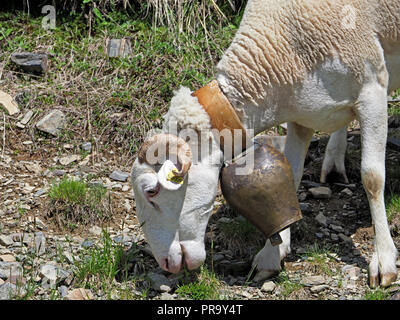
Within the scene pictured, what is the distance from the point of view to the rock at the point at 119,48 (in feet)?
26.6

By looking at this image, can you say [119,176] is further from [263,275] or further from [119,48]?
[263,275]

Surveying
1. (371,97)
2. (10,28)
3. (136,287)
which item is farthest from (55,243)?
(10,28)

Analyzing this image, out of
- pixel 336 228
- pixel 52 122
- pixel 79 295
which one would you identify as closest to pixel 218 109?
pixel 79 295

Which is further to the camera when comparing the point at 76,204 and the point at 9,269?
the point at 76,204

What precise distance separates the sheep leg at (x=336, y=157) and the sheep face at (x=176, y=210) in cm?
232

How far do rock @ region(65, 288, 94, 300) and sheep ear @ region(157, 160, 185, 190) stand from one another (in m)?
0.98

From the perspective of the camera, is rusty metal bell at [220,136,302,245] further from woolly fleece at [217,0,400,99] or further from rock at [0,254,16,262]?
rock at [0,254,16,262]

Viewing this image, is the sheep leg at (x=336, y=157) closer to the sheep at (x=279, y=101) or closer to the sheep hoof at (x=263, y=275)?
the sheep at (x=279, y=101)

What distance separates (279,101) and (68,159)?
2.93 metres

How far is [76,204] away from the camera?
6141 mm

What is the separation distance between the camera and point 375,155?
208 inches

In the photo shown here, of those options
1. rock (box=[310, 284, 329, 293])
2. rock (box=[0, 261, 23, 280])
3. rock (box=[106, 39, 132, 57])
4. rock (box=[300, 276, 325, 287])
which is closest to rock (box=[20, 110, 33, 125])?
rock (box=[106, 39, 132, 57])

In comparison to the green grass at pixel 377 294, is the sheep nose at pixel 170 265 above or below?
above

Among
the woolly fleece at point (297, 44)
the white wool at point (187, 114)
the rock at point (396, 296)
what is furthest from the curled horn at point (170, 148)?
the rock at point (396, 296)
